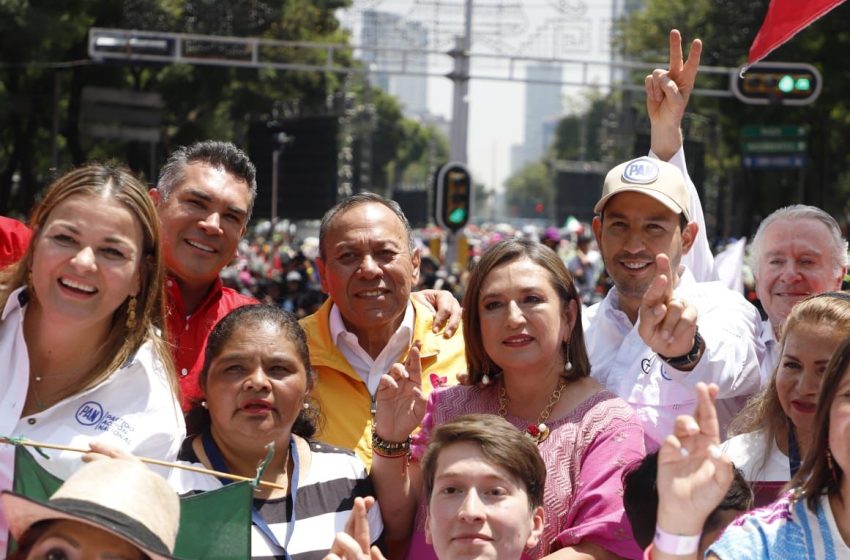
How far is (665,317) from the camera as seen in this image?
3721mm

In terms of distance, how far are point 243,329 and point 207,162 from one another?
1.34m

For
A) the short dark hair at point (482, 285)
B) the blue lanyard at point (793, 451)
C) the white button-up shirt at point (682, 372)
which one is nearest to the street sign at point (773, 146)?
the white button-up shirt at point (682, 372)

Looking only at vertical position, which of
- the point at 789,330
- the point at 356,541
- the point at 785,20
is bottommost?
the point at 356,541

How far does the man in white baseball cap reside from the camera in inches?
169

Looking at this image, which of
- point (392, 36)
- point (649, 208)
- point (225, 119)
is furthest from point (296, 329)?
point (225, 119)

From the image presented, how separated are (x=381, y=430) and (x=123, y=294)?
0.93m

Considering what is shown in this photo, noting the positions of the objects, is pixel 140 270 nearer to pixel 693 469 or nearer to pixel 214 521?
pixel 214 521

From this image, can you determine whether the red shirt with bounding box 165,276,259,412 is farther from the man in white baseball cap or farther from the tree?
the tree

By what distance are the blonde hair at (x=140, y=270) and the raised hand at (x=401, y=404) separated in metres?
0.67

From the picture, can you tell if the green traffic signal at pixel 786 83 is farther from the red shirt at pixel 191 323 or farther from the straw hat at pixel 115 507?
the straw hat at pixel 115 507

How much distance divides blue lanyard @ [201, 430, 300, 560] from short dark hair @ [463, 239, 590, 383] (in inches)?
28.0

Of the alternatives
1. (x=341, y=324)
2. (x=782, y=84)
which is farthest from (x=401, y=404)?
(x=782, y=84)

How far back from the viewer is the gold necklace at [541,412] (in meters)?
3.94

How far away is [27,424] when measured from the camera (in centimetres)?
368
